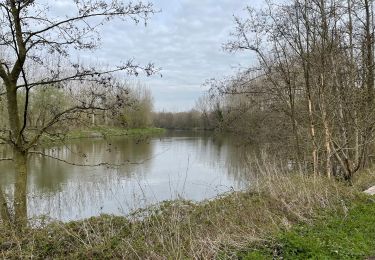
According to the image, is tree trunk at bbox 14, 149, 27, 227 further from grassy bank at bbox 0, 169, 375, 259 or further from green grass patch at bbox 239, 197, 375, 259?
green grass patch at bbox 239, 197, 375, 259

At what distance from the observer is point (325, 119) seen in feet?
36.9

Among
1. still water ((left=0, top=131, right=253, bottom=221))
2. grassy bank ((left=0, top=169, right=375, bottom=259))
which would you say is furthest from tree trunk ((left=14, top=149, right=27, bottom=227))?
grassy bank ((left=0, top=169, right=375, bottom=259))

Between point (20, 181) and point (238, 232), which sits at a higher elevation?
point (20, 181)

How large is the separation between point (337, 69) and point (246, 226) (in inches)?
288

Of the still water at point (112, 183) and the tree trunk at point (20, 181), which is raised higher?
the tree trunk at point (20, 181)

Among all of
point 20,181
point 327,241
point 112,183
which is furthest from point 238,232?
point 112,183

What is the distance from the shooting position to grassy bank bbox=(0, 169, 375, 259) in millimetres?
5273

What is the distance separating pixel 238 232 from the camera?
6.10 meters

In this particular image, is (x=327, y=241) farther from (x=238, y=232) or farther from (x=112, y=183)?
(x=112, y=183)

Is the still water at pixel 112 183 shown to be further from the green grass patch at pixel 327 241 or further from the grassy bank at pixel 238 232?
the green grass patch at pixel 327 241

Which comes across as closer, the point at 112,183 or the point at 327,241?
the point at 327,241

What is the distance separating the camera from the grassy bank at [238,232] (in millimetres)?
5273

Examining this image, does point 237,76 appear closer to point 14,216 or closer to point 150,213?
point 150,213

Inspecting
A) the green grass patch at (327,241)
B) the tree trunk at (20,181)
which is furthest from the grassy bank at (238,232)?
the tree trunk at (20,181)
